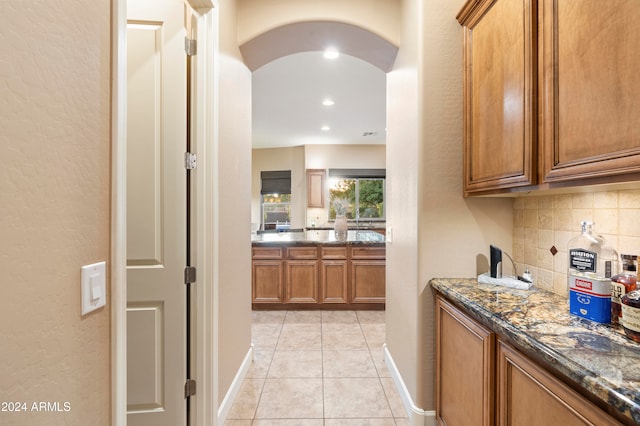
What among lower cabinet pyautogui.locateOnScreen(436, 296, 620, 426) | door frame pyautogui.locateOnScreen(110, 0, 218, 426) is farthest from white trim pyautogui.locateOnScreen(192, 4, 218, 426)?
lower cabinet pyautogui.locateOnScreen(436, 296, 620, 426)

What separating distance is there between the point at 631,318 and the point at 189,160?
1.88 meters

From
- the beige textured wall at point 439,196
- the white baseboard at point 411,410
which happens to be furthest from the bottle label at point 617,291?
the white baseboard at point 411,410

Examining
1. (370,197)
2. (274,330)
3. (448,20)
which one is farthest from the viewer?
(370,197)

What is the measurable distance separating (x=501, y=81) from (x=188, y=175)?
1622mm

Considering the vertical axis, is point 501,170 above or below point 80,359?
above

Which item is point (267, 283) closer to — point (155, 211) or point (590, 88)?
point (155, 211)

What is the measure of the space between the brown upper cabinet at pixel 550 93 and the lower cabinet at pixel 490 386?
629 mm

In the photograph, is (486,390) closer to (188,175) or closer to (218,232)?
(218,232)

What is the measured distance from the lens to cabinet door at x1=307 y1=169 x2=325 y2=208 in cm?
762

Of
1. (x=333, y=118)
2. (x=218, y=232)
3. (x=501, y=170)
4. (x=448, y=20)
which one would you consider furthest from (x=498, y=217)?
(x=333, y=118)

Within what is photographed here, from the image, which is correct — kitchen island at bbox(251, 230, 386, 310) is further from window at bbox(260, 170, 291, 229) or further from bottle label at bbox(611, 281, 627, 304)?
window at bbox(260, 170, 291, 229)

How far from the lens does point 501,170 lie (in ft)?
4.54

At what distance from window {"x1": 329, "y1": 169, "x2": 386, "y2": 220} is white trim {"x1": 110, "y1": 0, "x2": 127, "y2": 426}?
687 cm

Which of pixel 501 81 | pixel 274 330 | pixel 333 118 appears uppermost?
pixel 333 118
